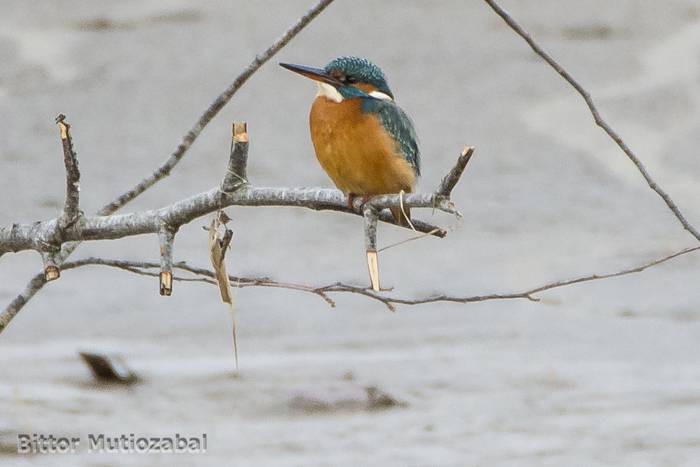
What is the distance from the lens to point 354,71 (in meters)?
3.87

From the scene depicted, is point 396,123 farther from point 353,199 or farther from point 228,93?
point 228,93

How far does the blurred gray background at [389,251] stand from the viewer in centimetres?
570

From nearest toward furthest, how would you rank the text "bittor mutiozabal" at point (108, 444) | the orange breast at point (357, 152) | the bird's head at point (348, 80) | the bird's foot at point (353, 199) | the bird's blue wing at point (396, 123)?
the bird's foot at point (353, 199) < the orange breast at point (357, 152) < the bird's blue wing at point (396, 123) < the bird's head at point (348, 80) < the text "bittor mutiozabal" at point (108, 444)

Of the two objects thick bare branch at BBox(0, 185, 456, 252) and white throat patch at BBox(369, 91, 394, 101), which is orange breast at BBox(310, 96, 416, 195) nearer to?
white throat patch at BBox(369, 91, 394, 101)

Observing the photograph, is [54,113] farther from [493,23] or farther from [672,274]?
[672,274]

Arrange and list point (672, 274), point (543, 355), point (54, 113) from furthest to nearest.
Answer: point (54, 113) < point (672, 274) < point (543, 355)

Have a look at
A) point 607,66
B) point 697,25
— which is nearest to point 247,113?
point 607,66

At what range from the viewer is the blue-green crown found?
387cm

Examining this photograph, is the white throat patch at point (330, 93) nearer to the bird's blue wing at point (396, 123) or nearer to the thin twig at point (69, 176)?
the bird's blue wing at point (396, 123)

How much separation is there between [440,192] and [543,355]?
13.6ft

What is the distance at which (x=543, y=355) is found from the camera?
6.58 m

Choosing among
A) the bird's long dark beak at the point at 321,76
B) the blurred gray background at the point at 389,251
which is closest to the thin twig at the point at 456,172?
the bird's long dark beak at the point at 321,76

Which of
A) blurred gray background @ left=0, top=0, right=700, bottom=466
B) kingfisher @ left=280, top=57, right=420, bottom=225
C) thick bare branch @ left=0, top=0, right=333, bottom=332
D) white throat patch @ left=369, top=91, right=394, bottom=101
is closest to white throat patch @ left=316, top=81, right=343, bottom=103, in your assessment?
kingfisher @ left=280, top=57, right=420, bottom=225

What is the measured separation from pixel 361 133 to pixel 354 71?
26 cm
